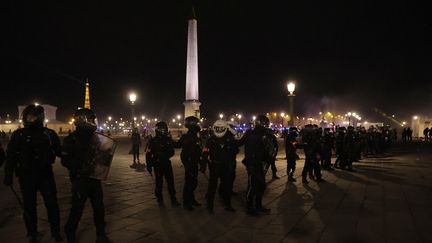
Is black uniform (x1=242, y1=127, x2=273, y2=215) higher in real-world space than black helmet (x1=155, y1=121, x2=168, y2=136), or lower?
lower

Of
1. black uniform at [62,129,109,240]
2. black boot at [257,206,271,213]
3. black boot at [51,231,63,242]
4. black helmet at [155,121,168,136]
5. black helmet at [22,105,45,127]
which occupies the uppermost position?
black helmet at [22,105,45,127]

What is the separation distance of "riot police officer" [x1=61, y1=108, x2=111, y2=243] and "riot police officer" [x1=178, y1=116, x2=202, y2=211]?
8.38ft

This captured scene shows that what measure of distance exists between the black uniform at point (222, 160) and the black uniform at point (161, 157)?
919 millimetres

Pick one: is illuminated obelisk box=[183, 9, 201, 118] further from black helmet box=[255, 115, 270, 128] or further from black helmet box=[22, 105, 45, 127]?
black helmet box=[22, 105, 45, 127]

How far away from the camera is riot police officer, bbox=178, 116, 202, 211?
7922 millimetres

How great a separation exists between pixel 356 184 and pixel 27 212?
8.86 m

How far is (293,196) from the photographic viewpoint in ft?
30.8

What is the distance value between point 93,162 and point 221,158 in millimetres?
2695

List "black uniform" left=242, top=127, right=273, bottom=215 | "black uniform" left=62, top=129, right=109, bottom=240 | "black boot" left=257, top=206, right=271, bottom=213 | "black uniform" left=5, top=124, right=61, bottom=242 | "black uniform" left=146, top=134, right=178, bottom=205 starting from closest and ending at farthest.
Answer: "black uniform" left=62, top=129, right=109, bottom=240 < "black uniform" left=5, top=124, right=61, bottom=242 < "black uniform" left=242, top=127, right=273, bottom=215 < "black boot" left=257, top=206, right=271, bottom=213 < "black uniform" left=146, top=134, right=178, bottom=205

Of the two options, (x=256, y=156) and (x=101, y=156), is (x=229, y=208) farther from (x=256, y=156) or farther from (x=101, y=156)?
(x=101, y=156)

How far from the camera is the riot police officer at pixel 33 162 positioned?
5.61m

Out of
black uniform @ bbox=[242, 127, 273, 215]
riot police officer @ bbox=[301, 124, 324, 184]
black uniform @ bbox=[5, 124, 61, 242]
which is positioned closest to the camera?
black uniform @ bbox=[5, 124, 61, 242]

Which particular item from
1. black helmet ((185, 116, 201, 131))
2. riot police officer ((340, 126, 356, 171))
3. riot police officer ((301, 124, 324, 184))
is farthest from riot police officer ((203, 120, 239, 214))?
riot police officer ((340, 126, 356, 171))

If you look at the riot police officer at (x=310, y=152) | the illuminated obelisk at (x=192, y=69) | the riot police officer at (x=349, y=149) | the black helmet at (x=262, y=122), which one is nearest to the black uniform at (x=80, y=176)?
the black helmet at (x=262, y=122)
